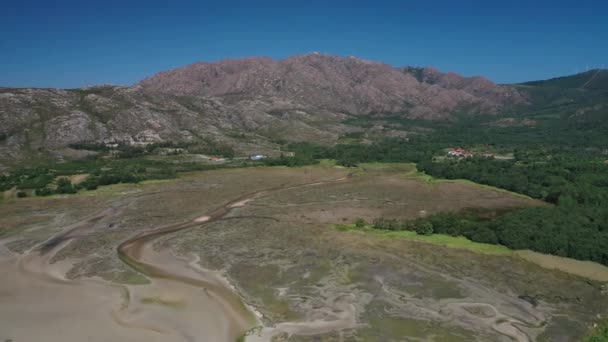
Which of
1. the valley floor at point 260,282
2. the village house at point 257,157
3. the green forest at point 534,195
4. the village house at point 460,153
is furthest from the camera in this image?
the village house at point 460,153

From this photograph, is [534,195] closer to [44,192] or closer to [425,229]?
[425,229]

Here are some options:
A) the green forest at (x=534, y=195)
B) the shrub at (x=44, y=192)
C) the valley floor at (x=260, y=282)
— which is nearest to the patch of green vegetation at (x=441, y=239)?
the green forest at (x=534, y=195)

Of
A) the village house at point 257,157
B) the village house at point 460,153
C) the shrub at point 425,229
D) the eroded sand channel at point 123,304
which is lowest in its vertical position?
the eroded sand channel at point 123,304

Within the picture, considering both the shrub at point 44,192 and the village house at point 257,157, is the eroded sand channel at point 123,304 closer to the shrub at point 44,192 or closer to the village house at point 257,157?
the shrub at point 44,192

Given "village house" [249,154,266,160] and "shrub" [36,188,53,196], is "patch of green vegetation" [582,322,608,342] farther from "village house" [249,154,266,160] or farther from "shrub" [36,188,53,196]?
"village house" [249,154,266,160]

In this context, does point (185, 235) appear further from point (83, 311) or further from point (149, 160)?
point (149, 160)

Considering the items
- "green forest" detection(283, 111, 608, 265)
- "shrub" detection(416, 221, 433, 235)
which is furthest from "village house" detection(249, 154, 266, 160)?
"shrub" detection(416, 221, 433, 235)

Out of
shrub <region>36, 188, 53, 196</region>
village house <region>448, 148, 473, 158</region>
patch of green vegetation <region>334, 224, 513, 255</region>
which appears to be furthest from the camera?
village house <region>448, 148, 473, 158</region>
